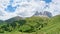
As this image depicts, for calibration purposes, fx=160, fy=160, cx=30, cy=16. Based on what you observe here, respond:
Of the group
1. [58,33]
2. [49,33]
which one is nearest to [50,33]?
[49,33]

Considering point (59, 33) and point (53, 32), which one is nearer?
point (59, 33)

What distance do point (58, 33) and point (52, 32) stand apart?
16337 millimetres

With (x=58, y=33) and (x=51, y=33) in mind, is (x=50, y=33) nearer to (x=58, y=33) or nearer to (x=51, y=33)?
(x=51, y=33)

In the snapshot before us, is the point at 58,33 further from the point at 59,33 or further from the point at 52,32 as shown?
the point at 52,32

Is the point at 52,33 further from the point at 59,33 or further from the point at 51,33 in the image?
the point at 59,33

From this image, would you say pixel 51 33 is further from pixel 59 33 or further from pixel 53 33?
pixel 59 33

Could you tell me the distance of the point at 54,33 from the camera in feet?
611

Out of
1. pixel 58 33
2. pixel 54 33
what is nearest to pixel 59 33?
pixel 58 33

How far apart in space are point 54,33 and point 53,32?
400 cm

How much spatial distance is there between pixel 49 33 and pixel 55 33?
7026mm

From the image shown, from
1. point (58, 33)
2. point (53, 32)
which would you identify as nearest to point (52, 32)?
point (53, 32)

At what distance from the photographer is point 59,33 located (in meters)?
174

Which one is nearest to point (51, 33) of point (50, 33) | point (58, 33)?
point (50, 33)

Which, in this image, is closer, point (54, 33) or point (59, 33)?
point (59, 33)
